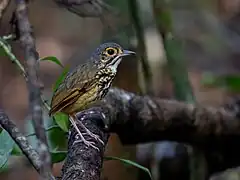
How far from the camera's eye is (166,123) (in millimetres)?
3391

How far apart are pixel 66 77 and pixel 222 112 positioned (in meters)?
1.37

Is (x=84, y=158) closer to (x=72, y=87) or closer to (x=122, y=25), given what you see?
(x=72, y=87)

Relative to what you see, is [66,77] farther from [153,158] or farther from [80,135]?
[153,158]

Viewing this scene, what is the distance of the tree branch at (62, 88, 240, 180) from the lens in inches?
114

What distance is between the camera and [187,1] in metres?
9.02

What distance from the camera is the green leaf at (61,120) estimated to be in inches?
104

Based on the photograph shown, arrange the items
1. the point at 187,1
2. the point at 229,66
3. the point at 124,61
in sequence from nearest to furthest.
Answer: the point at 124,61, the point at 229,66, the point at 187,1

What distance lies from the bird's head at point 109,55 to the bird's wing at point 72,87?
0.09m

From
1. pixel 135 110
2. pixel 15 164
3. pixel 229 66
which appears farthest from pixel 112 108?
pixel 229 66

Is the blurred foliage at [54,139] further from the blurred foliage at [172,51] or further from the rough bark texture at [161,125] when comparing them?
the blurred foliage at [172,51]

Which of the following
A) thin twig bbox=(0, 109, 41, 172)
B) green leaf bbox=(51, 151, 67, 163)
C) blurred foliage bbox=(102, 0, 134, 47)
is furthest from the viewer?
blurred foliage bbox=(102, 0, 134, 47)

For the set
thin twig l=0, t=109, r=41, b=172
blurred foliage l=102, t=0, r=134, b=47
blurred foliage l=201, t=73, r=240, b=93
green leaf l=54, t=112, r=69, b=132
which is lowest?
blurred foliage l=201, t=73, r=240, b=93

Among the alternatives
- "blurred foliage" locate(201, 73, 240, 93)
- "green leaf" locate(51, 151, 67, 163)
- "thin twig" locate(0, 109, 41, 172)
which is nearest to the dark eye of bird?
"green leaf" locate(51, 151, 67, 163)

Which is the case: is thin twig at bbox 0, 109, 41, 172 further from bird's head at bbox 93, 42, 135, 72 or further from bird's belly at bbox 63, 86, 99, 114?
bird's head at bbox 93, 42, 135, 72
